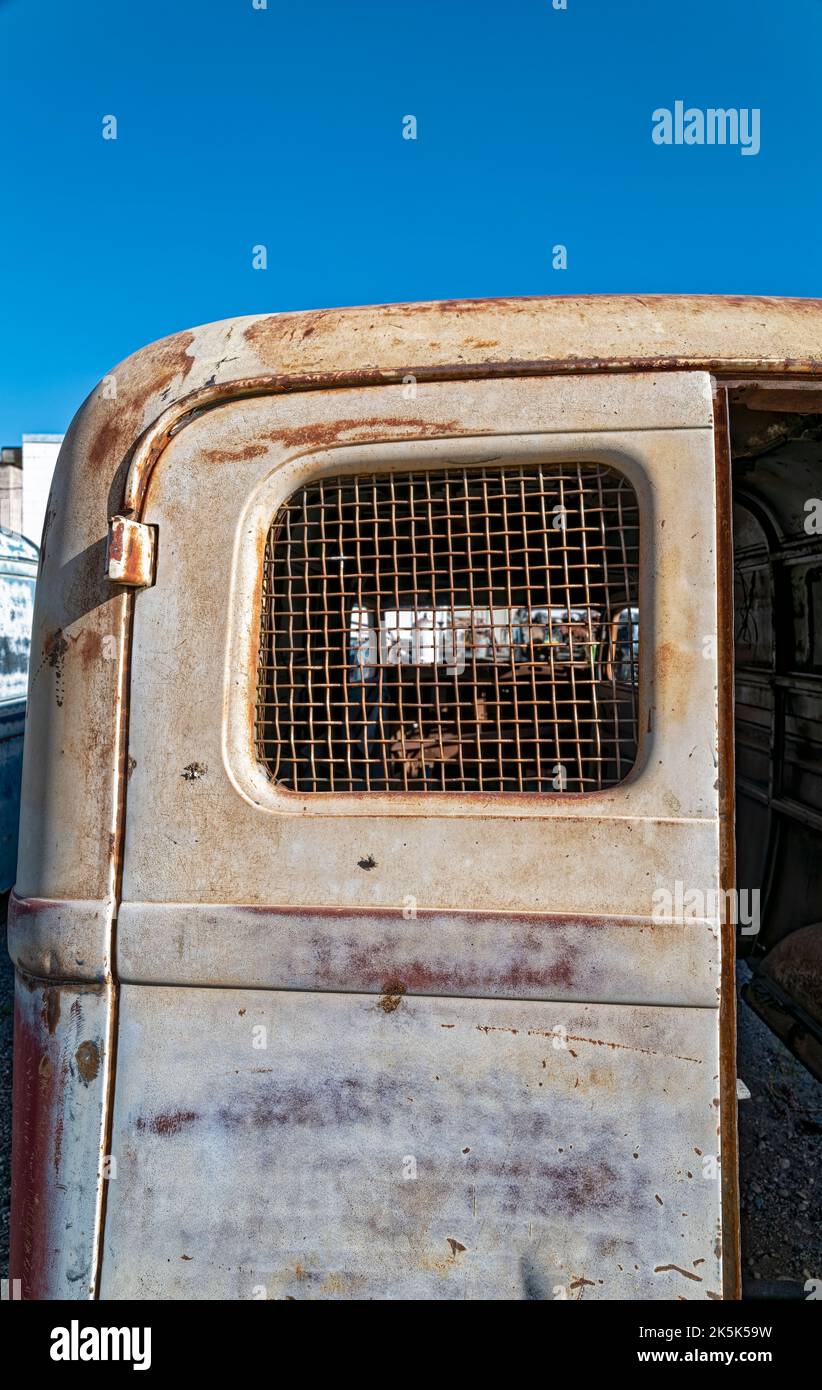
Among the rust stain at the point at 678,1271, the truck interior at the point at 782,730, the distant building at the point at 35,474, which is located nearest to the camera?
the rust stain at the point at 678,1271

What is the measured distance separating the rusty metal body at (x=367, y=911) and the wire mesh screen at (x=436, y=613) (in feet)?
0.13

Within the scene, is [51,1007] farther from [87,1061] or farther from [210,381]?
[210,381]

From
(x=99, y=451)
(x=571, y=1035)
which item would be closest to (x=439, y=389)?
(x=99, y=451)

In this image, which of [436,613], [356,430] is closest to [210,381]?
[356,430]

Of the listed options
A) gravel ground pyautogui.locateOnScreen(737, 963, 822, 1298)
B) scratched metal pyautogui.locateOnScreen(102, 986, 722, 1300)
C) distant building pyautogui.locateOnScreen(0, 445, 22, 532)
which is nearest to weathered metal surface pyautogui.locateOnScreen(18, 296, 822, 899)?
scratched metal pyautogui.locateOnScreen(102, 986, 722, 1300)

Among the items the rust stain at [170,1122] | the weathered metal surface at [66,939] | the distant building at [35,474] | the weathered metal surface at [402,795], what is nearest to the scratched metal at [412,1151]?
the rust stain at [170,1122]

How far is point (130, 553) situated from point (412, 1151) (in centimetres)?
120

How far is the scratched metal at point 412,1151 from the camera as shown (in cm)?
133

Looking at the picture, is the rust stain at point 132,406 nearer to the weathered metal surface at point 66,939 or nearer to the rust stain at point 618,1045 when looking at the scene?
the weathered metal surface at point 66,939

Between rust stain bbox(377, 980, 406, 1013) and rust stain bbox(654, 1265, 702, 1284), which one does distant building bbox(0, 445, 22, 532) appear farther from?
rust stain bbox(654, 1265, 702, 1284)

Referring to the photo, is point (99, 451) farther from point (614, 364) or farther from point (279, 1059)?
point (279, 1059)

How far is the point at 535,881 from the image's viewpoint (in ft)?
4.47

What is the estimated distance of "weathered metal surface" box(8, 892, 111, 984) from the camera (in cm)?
144
